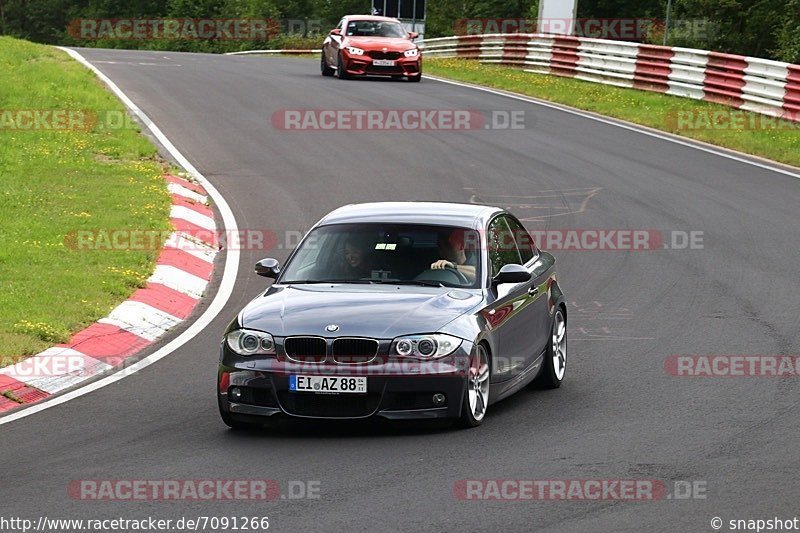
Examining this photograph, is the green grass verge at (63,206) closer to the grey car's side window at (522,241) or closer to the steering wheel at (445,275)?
the steering wheel at (445,275)

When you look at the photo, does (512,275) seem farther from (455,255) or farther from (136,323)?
(136,323)

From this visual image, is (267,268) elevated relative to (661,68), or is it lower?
elevated

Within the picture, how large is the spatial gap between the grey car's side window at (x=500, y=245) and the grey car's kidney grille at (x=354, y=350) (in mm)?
1607

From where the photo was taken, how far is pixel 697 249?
54.2 ft

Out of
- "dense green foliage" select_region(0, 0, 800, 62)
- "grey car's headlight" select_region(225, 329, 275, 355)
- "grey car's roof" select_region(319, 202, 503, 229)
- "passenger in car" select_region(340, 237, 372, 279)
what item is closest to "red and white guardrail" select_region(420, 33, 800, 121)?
"dense green foliage" select_region(0, 0, 800, 62)

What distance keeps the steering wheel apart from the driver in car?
0.02 metres

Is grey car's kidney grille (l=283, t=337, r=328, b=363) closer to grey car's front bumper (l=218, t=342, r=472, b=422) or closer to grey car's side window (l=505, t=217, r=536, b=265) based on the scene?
grey car's front bumper (l=218, t=342, r=472, b=422)

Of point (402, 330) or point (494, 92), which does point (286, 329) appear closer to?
point (402, 330)

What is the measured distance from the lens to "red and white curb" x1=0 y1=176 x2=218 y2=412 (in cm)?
1070

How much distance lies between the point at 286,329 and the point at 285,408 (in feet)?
1.65

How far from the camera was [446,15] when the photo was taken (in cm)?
11406

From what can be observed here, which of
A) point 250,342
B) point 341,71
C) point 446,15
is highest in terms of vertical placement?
point 250,342

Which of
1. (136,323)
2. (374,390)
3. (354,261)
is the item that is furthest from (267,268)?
(136,323)

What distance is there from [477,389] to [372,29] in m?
27.6
